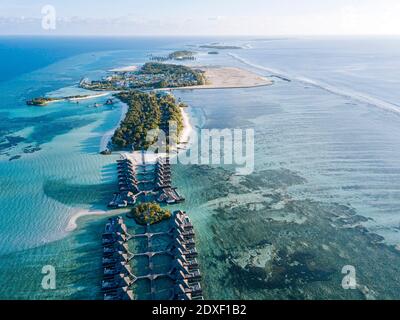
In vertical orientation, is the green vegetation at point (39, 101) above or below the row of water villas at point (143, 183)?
above

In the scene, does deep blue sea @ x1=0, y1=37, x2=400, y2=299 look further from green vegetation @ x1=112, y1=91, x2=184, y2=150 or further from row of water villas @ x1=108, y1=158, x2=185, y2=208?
green vegetation @ x1=112, y1=91, x2=184, y2=150

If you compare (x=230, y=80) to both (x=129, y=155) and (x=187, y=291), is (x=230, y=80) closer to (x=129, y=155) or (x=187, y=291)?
(x=129, y=155)

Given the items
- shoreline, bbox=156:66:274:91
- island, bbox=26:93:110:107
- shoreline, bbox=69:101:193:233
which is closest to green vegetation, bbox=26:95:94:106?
island, bbox=26:93:110:107

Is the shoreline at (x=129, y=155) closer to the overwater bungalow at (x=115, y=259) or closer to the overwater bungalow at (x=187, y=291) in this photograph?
the overwater bungalow at (x=115, y=259)

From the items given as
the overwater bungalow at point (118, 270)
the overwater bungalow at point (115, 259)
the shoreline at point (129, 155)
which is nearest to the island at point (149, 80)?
the shoreline at point (129, 155)

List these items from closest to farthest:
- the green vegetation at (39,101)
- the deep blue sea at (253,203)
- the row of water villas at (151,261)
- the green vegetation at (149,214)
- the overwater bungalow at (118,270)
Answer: the row of water villas at (151,261)
the overwater bungalow at (118,270)
the deep blue sea at (253,203)
the green vegetation at (149,214)
the green vegetation at (39,101)

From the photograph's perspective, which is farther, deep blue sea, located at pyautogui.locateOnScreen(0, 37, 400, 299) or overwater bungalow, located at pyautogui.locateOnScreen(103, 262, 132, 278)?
deep blue sea, located at pyautogui.locateOnScreen(0, 37, 400, 299)
